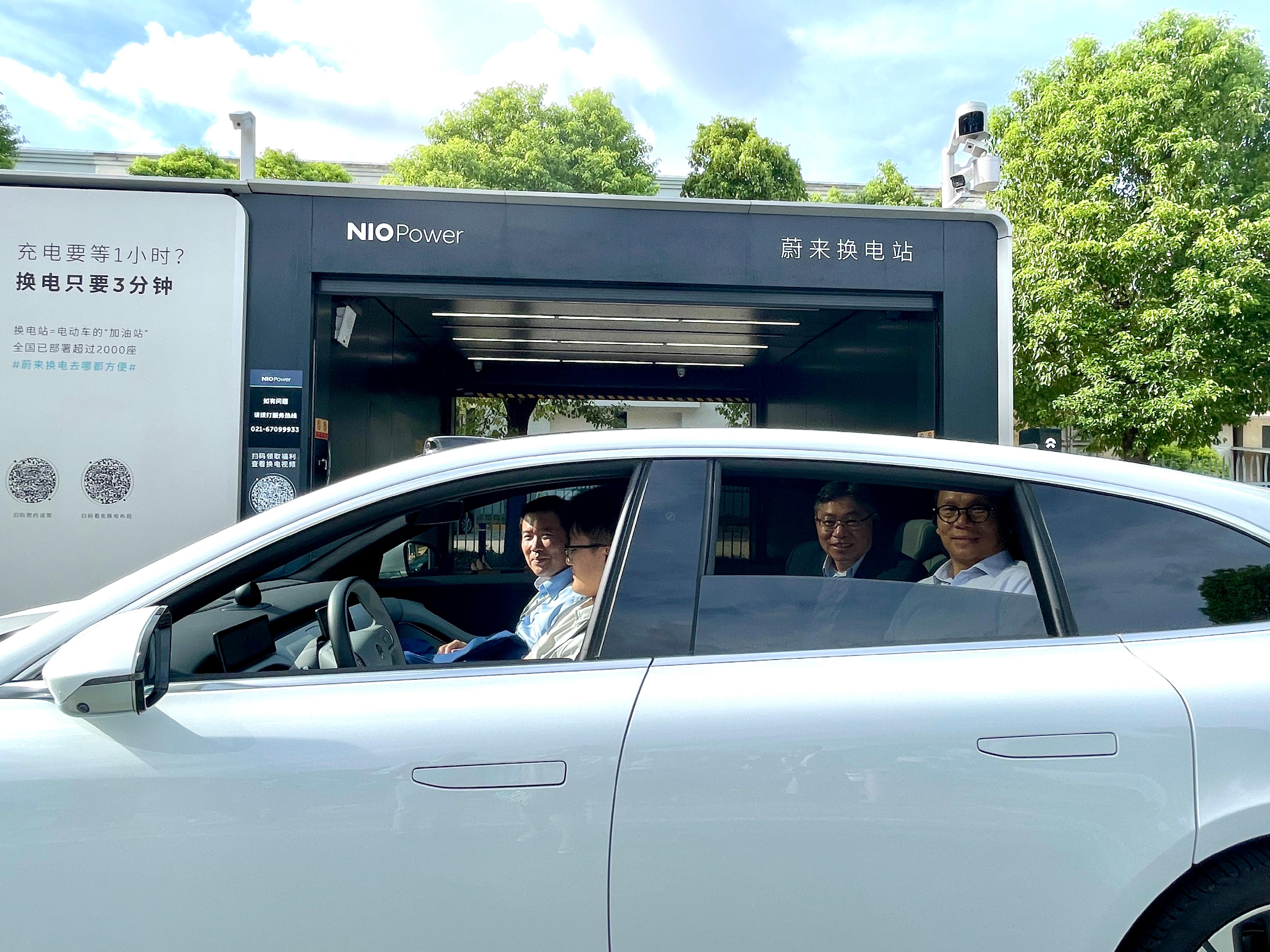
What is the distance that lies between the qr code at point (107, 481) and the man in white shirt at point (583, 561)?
370 centimetres

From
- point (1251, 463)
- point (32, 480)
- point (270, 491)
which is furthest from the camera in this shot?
point (1251, 463)

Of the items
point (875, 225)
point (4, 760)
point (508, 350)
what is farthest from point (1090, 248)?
point (4, 760)

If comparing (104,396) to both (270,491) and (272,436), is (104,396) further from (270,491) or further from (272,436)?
(270,491)

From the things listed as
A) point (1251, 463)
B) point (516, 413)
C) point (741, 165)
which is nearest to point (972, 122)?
point (516, 413)

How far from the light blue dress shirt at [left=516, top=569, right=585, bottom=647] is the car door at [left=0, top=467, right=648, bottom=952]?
0.66m

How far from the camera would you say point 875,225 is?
19.3 feet

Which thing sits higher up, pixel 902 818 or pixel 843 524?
pixel 843 524

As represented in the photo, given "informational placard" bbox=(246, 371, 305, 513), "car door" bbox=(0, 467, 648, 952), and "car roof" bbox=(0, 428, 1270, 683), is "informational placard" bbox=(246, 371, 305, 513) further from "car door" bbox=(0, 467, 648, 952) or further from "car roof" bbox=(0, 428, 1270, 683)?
"car door" bbox=(0, 467, 648, 952)

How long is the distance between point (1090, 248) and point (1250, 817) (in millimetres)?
16206

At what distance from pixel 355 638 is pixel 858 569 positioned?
1.22m

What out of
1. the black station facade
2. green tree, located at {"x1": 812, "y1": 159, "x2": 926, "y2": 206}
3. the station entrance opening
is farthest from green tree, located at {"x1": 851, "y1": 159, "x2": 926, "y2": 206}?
the black station facade

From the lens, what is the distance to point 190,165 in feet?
84.0

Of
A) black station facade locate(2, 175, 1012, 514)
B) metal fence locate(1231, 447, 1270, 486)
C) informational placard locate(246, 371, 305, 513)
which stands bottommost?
informational placard locate(246, 371, 305, 513)

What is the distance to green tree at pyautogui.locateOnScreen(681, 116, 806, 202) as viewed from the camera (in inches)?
990
